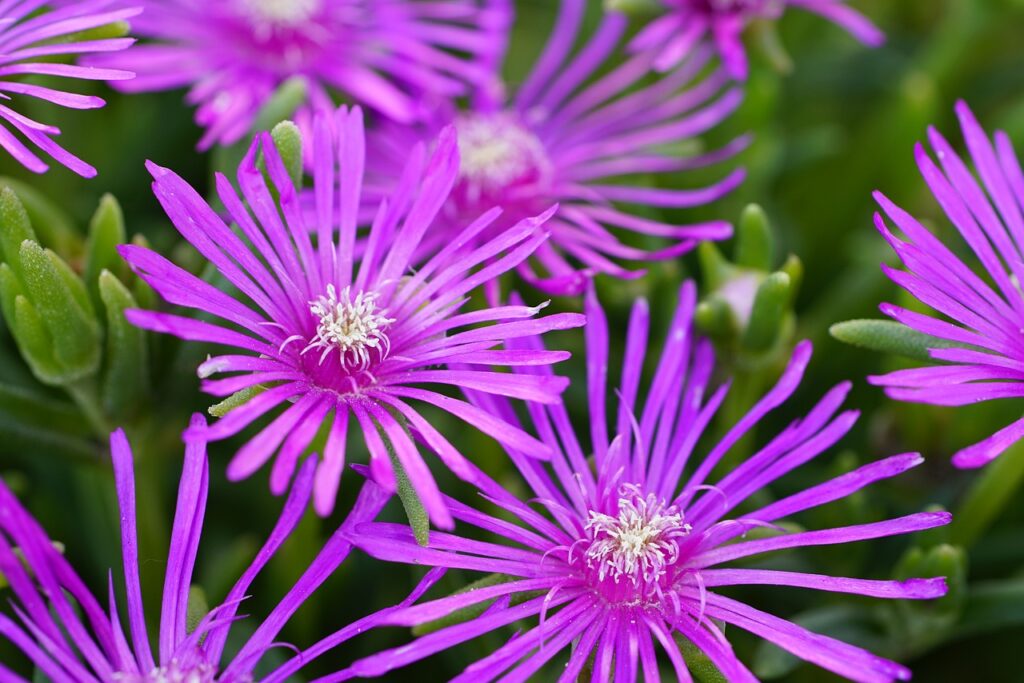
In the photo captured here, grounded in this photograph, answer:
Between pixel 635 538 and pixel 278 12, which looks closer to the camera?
pixel 635 538

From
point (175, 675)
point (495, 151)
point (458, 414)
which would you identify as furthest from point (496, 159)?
point (175, 675)

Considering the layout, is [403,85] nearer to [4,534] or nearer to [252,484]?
[252,484]

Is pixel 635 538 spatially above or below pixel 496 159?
below

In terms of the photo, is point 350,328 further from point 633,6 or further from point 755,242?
point 633,6

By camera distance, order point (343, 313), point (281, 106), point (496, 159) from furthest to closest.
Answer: point (496, 159) → point (281, 106) → point (343, 313)

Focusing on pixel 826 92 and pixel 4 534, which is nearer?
pixel 4 534

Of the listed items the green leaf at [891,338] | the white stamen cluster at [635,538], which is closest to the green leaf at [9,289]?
the white stamen cluster at [635,538]

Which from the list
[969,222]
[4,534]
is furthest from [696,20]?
[4,534]

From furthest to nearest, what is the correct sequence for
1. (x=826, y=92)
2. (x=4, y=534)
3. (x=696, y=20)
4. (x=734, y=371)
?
(x=826, y=92), (x=696, y=20), (x=734, y=371), (x=4, y=534)
